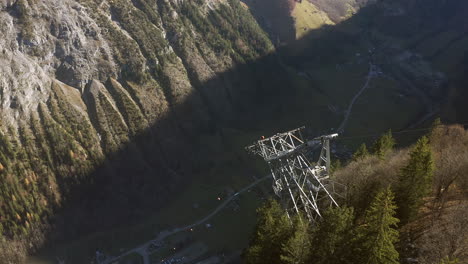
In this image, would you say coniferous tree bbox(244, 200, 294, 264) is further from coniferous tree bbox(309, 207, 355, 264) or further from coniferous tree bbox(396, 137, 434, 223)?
coniferous tree bbox(396, 137, 434, 223)

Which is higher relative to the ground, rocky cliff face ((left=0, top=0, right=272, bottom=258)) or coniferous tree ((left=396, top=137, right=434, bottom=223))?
rocky cliff face ((left=0, top=0, right=272, bottom=258))

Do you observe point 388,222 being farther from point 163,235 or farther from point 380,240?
point 163,235

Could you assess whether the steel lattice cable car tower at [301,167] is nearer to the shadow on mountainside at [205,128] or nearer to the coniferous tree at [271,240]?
the coniferous tree at [271,240]

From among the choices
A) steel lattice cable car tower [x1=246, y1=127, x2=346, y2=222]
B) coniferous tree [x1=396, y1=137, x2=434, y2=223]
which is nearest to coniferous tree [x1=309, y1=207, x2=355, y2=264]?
steel lattice cable car tower [x1=246, y1=127, x2=346, y2=222]

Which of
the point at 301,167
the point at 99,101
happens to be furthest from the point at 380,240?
the point at 99,101

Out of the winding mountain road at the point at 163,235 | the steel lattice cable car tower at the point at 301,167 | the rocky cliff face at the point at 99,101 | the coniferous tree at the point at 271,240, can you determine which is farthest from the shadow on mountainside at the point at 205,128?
the steel lattice cable car tower at the point at 301,167

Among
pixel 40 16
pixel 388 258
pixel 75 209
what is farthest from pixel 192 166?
pixel 388 258
